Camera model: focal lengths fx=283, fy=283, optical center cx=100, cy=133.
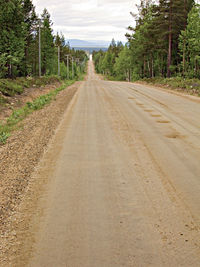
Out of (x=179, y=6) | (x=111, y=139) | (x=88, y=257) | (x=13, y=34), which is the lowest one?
(x=88, y=257)

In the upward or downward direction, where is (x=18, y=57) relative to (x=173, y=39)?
downward

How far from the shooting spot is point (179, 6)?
35125 mm

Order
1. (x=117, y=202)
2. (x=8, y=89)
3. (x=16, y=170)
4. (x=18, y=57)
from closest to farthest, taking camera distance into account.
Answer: (x=117, y=202)
(x=16, y=170)
(x=8, y=89)
(x=18, y=57)

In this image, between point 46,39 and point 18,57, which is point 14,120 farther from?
point 46,39

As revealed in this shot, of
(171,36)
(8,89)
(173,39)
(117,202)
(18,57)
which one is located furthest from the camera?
(173,39)

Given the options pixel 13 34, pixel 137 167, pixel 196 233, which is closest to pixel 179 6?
pixel 13 34

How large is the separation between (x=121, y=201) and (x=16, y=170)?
2638 millimetres

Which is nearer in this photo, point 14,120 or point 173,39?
point 14,120

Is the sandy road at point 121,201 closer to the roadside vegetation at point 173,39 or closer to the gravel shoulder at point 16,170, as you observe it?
the gravel shoulder at point 16,170

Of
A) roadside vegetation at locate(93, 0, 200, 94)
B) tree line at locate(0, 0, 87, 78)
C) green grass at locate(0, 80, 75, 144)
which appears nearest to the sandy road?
green grass at locate(0, 80, 75, 144)

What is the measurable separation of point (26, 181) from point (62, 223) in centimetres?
176

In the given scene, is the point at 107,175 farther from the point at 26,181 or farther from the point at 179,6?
the point at 179,6

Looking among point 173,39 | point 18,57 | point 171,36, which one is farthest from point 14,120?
point 173,39

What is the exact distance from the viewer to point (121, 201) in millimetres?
4695
